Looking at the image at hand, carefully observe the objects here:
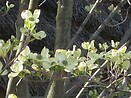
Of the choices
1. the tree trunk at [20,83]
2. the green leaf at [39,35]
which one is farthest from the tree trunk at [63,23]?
the green leaf at [39,35]

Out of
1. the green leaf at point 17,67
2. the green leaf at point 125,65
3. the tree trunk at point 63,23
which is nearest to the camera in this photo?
the green leaf at point 17,67

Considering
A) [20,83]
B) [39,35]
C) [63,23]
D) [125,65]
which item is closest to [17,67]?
[39,35]

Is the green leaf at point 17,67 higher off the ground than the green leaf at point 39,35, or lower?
lower

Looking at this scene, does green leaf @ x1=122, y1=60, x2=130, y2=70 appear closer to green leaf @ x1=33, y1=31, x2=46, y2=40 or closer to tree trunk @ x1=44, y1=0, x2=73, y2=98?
green leaf @ x1=33, y1=31, x2=46, y2=40

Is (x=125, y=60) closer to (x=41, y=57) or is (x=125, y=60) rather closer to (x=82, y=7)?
(x=41, y=57)

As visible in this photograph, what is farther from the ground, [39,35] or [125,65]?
[39,35]

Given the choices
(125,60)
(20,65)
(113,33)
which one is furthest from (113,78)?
(113,33)

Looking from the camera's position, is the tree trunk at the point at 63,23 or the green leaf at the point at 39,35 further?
the tree trunk at the point at 63,23

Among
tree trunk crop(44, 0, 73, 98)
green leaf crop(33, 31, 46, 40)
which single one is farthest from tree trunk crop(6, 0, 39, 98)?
green leaf crop(33, 31, 46, 40)

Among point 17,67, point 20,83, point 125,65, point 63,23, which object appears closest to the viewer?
point 17,67

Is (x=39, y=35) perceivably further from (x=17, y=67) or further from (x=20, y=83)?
(x=20, y=83)

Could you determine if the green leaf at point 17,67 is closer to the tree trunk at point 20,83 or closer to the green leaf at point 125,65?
the green leaf at point 125,65

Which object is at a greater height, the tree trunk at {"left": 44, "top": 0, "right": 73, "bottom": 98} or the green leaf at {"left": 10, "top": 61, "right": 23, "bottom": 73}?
the tree trunk at {"left": 44, "top": 0, "right": 73, "bottom": 98}

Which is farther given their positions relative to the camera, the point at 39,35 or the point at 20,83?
the point at 20,83
